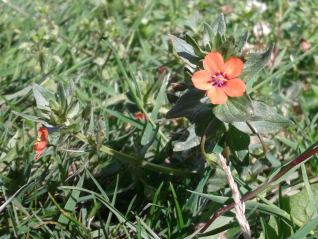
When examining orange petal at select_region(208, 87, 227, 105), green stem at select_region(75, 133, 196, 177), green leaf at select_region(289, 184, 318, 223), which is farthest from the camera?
green stem at select_region(75, 133, 196, 177)

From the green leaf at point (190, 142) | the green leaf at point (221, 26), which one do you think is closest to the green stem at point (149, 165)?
the green leaf at point (190, 142)

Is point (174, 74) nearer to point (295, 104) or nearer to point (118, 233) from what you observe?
point (295, 104)

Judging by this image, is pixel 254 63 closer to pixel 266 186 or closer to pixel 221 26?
pixel 221 26

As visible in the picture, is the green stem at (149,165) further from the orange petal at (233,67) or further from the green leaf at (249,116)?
the orange petal at (233,67)

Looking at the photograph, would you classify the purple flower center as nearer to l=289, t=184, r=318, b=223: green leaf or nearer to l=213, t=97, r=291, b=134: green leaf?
l=213, t=97, r=291, b=134: green leaf

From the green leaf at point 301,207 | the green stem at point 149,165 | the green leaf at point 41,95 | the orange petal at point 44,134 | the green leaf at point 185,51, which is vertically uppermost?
the green leaf at point 185,51

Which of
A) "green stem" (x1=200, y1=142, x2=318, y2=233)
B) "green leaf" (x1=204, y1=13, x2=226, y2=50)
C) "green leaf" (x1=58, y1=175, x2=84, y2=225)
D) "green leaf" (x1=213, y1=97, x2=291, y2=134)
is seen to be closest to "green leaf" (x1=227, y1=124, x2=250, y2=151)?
"green leaf" (x1=213, y1=97, x2=291, y2=134)

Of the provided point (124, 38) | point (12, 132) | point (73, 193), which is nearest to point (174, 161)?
point (73, 193)

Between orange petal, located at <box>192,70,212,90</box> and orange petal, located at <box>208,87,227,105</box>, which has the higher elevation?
orange petal, located at <box>192,70,212,90</box>

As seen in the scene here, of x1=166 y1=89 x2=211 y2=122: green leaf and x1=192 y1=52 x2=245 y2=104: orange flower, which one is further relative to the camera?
x1=166 y1=89 x2=211 y2=122: green leaf
